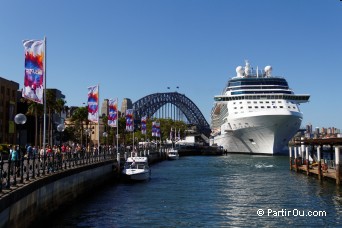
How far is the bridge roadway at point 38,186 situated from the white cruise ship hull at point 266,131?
66.6 metres

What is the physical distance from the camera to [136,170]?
172 ft

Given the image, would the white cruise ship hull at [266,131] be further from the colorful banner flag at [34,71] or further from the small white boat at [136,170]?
the colorful banner flag at [34,71]

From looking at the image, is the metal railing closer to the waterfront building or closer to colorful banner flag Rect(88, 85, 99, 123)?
colorful banner flag Rect(88, 85, 99, 123)

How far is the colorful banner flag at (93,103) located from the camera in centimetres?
4338

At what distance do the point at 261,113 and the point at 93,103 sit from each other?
68.3 metres

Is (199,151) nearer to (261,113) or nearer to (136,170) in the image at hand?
(261,113)

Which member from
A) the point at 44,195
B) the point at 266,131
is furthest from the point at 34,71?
the point at 266,131

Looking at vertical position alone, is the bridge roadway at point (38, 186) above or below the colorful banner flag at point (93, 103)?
below

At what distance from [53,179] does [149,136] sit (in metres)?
166

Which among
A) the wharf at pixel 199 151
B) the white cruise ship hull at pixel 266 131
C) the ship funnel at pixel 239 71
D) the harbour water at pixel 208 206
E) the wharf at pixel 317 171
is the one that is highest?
the ship funnel at pixel 239 71

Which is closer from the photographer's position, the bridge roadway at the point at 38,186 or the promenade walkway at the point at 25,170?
the bridge roadway at the point at 38,186

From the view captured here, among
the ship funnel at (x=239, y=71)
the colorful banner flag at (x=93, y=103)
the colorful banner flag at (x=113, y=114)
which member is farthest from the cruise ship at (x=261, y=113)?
the colorful banner flag at (x=93, y=103)

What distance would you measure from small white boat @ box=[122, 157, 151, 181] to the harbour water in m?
2.01

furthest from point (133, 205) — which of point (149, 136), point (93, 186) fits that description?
point (149, 136)
